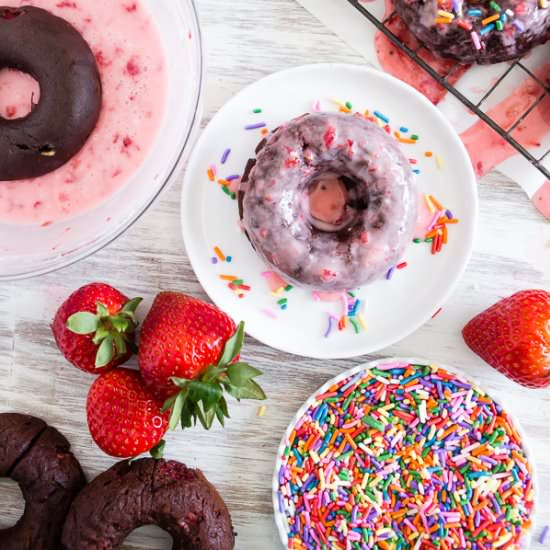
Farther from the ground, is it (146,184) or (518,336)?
(518,336)

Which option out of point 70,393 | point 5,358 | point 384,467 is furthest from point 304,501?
point 5,358

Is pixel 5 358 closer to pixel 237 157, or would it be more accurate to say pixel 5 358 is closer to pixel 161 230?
pixel 161 230

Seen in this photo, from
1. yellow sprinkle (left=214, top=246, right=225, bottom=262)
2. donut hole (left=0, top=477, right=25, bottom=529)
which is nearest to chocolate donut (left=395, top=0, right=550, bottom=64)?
yellow sprinkle (left=214, top=246, right=225, bottom=262)

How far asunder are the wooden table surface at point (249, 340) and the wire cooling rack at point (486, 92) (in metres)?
0.09

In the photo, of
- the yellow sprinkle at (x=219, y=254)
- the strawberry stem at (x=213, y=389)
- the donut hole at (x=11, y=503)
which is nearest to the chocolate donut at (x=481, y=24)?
the yellow sprinkle at (x=219, y=254)

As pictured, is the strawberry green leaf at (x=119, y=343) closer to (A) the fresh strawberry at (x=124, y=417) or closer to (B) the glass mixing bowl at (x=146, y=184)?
(A) the fresh strawberry at (x=124, y=417)

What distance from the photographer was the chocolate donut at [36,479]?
162 centimetres

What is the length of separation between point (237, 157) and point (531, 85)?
654 mm

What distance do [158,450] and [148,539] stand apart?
0.85 ft

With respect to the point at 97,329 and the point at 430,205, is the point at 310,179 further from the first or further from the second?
the point at 97,329

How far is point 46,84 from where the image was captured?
1426 mm

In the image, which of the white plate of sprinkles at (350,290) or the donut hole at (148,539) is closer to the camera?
the white plate of sprinkles at (350,290)

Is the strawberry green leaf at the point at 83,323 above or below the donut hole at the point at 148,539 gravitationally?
above

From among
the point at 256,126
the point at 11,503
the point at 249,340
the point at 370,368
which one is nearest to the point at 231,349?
the point at 249,340
